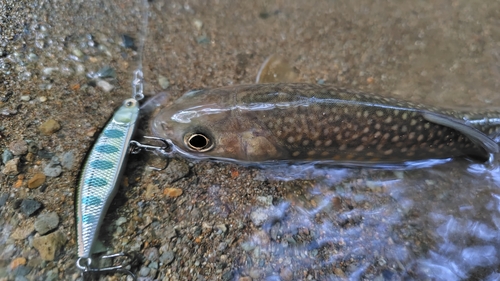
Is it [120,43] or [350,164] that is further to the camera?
[120,43]

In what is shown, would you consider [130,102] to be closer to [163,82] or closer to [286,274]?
[163,82]

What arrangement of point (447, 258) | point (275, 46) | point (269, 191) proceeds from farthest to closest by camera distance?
point (275, 46) → point (269, 191) → point (447, 258)

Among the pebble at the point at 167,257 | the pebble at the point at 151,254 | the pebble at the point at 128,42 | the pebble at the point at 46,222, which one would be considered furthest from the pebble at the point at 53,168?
the pebble at the point at 128,42

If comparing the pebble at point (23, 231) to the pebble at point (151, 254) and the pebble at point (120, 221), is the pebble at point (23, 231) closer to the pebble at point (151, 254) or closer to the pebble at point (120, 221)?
the pebble at point (120, 221)

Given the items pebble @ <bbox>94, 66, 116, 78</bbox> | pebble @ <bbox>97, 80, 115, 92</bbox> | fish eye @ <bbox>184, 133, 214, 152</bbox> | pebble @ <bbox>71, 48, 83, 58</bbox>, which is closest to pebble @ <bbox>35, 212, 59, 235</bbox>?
fish eye @ <bbox>184, 133, 214, 152</bbox>

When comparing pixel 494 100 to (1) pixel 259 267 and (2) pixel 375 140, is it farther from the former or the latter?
(1) pixel 259 267

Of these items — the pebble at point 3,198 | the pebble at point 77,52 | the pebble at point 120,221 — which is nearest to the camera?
the pebble at point 3,198

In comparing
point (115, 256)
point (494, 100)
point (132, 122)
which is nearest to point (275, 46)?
point (132, 122)
